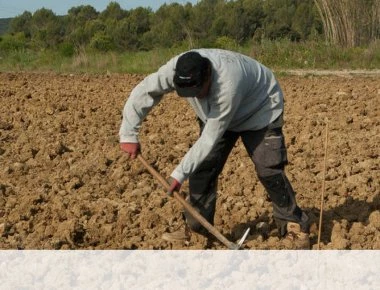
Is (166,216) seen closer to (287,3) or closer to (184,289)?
(184,289)

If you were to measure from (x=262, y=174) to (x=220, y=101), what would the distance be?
2.50 feet

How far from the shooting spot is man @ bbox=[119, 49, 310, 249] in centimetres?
383

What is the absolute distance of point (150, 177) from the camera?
644 centimetres

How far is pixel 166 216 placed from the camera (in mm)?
5277

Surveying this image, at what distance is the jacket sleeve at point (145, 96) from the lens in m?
4.00

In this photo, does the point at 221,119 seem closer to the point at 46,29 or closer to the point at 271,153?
the point at 271,153

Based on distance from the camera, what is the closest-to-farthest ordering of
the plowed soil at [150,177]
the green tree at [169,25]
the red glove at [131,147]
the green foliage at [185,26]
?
the red glove at [131,147]
the plowed soil at [150,177]
the green foliage at [185,26]
the green tree at [169,25]

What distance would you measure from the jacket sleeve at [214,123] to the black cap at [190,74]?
0.15m

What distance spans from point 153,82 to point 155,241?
1.22 metres

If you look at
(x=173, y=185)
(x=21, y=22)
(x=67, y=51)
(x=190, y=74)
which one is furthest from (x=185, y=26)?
(x=190, y=74)

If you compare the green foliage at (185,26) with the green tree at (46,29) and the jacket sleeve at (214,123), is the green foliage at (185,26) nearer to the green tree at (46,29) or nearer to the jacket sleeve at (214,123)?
the green tree at (46,29)

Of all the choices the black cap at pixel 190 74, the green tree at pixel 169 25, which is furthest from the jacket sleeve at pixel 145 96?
the green tree at pixel 169 25

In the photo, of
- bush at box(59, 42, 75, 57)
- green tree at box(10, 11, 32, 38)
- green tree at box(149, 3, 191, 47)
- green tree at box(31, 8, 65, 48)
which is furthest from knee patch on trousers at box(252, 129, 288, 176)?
green tree at box(10, 11, 32, 38)

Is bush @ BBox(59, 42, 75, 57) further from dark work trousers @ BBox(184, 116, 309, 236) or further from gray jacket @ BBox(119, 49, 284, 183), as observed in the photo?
gray jacket @ BBox(119, 49, 284, 183)
